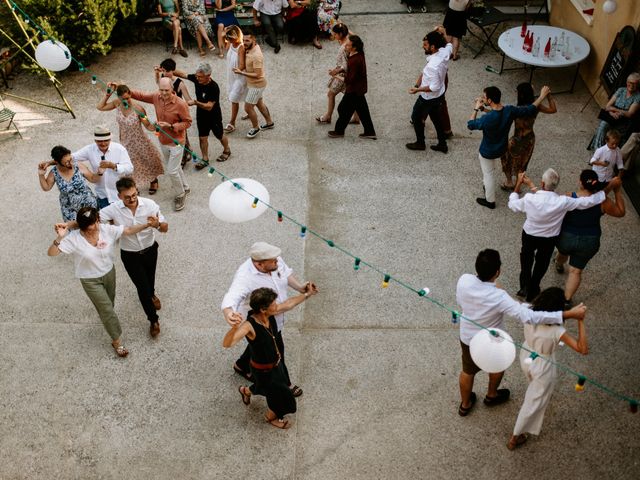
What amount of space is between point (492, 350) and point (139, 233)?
10.3 ft

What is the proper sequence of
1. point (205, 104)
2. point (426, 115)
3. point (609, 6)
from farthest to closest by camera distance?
1. point (609, 6)
2. point (426, 115)
3. point (205, 104)

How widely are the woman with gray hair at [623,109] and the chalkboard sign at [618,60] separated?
614mm

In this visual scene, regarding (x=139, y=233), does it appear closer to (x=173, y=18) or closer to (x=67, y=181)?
(x=67, y=181)

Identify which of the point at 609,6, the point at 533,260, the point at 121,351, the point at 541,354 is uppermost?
the point at 609,6

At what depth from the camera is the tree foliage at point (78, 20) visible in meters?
9.36

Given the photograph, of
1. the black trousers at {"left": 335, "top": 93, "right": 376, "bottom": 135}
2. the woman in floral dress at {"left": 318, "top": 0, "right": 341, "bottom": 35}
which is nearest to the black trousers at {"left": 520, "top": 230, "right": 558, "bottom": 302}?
the black trousers at {"left": 335, "top": 93, "right": 376, "bottom": 135}

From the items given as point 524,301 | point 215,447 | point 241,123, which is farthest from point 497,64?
point 215,447

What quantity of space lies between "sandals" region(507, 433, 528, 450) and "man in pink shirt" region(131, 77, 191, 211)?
4.51 meters

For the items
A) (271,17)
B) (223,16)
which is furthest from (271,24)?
(223,16)

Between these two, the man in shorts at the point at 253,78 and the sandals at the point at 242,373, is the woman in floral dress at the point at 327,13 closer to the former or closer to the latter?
the man in shorts at the point at 253,78

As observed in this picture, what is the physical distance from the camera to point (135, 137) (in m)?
7.19

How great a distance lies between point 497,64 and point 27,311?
308 inches

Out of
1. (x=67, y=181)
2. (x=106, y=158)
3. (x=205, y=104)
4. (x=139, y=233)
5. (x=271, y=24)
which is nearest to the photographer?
(x=139, y=233)

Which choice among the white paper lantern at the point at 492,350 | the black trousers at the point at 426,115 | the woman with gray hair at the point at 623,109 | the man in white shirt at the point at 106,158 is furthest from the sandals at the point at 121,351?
the woman with gray hair at the point at 623,109
